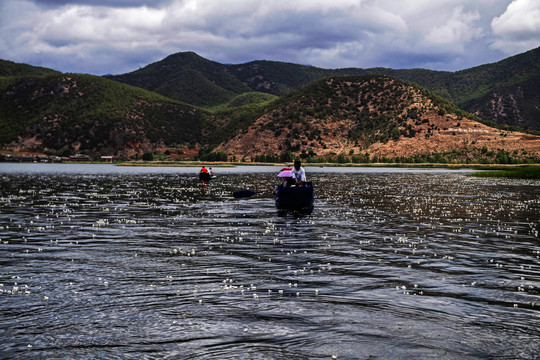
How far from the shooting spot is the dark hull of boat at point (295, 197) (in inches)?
1201

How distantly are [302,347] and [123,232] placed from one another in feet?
49.8

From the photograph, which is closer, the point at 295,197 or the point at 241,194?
the point at 295,197

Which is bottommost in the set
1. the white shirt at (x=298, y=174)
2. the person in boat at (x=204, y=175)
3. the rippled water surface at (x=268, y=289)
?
the rippled water surface at (x=268, y=289)

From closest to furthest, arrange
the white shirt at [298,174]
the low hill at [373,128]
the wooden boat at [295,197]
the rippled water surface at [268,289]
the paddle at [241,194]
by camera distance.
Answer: the rippled water surface at [268,289], the wooden boat at [295,197], the white shirt at [298,174], the paddle at [241,194], the low hill at [373,128]

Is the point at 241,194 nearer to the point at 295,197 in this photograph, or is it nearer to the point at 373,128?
the point at 295,197

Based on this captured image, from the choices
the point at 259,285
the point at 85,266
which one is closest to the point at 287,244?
the point at 259,285

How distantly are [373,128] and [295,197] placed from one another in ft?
466

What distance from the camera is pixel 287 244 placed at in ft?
61.9

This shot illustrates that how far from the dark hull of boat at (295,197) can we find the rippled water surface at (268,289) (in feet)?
18.0

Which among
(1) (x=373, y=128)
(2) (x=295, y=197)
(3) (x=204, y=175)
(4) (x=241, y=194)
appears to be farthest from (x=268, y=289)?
(1) (x=373, y=128)

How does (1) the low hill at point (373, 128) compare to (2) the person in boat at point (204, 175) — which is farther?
(1) the low hill at point (373, 128)

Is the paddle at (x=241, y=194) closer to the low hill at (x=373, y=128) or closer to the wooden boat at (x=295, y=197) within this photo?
the wooden boat at (x=295, y=197)

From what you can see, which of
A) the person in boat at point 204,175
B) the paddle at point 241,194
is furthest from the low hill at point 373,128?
the paddle at point 241,194

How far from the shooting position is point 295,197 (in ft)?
101
